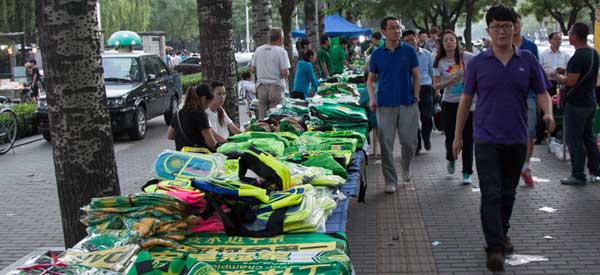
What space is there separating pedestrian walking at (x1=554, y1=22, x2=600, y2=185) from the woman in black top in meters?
4.14

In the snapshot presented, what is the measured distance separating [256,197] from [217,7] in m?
4.91

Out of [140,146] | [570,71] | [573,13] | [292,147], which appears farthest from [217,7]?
[573,13]

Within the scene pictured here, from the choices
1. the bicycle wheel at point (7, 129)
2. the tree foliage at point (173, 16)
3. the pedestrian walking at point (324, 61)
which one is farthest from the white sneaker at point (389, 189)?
the tree foliage at point (173, 16)

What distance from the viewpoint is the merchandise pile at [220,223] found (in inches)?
141

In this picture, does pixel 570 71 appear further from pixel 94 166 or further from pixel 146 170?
pixel 146 170

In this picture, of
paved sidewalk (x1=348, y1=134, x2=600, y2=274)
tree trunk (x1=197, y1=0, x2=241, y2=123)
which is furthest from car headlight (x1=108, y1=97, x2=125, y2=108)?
paved sidewalk (x1=348, y1=134, x2=600, y2=274)

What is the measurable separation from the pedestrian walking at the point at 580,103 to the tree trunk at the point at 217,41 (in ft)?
13.5

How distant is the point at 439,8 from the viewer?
43000mm

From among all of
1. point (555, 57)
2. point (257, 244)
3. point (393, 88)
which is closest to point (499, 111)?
point (257, 244)

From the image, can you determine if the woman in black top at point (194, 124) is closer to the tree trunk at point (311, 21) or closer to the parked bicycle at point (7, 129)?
the parked bicycle at point (7, 129)

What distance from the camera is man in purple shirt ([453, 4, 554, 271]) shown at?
534 cm

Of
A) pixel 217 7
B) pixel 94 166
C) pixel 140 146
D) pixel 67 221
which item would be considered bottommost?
pixel 140 146

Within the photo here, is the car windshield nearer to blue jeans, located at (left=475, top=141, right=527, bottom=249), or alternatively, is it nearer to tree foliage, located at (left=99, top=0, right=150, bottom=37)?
blue jeans, located at (left=475, top=141, right=527, bottom=249)

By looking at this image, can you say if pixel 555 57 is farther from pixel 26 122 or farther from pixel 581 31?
pixel 26 122
